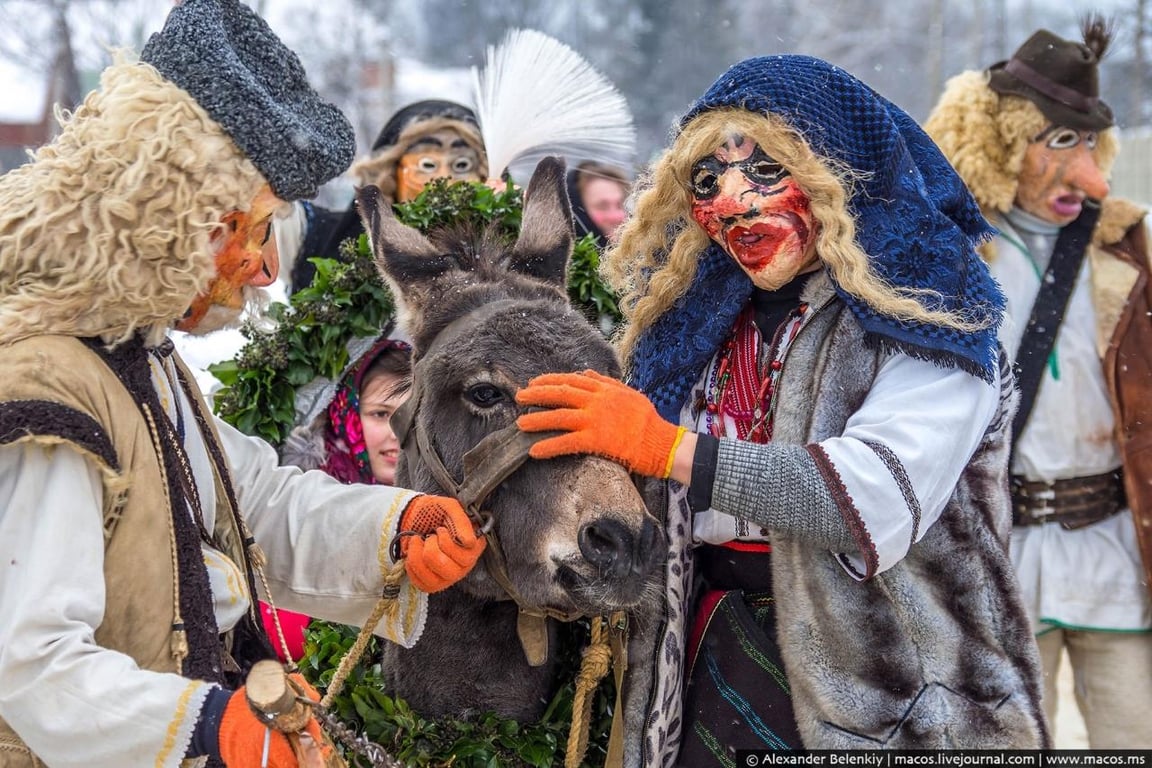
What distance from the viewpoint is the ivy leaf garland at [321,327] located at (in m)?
3.52

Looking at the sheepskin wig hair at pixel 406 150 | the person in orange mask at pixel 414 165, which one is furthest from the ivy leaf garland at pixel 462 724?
the sheepskin wig hair at pixel 406 150

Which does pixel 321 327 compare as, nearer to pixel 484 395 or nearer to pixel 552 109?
pixel 552 109

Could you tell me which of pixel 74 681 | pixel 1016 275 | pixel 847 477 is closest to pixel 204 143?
pixel 74 681

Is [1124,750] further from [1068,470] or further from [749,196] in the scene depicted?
[749,196]

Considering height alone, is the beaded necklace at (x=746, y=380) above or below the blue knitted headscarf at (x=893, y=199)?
below

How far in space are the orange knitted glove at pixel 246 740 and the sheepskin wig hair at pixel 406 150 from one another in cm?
412

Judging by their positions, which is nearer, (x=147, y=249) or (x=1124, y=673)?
(x=147, y=249)

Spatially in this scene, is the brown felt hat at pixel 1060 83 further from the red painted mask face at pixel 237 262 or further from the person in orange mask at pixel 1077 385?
the red painted mask face at pixel 237 262

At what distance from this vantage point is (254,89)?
6.91 feet

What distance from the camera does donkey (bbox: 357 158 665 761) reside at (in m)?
2.24

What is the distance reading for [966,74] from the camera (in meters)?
5.02

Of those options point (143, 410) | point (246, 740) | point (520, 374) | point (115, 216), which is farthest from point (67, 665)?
point (520, 374)

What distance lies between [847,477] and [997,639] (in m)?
0.51

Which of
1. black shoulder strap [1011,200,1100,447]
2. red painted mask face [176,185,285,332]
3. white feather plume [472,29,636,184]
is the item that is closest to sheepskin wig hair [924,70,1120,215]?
black shoulder strap [1011,200,1100,447]
